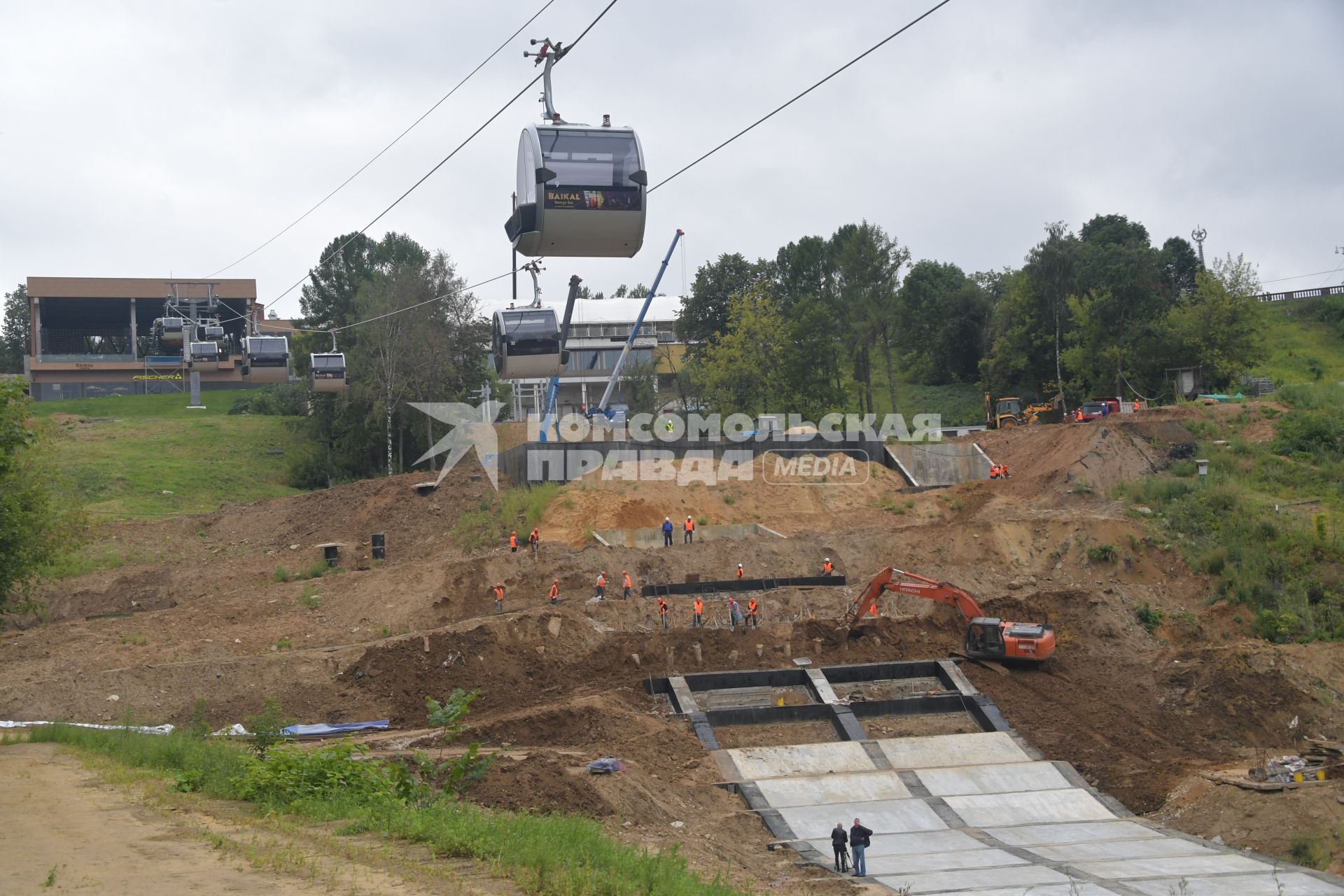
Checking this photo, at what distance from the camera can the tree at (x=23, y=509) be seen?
22.8 m

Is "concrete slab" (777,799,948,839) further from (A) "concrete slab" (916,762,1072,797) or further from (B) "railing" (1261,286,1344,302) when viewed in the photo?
(B) "railing" (1261,286,1344,302)

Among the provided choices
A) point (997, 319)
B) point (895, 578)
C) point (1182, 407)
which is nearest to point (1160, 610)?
point (895, 578)

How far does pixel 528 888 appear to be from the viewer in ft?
36.6

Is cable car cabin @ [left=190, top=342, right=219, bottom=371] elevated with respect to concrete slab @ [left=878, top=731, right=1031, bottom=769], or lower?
elevated

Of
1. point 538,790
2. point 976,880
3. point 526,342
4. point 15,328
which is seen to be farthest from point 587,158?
point 15,328

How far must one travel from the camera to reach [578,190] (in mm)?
15133

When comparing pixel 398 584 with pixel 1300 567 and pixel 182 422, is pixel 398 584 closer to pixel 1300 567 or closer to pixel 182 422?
pixel 1300 567

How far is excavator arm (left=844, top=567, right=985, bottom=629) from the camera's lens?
2970 centimetres

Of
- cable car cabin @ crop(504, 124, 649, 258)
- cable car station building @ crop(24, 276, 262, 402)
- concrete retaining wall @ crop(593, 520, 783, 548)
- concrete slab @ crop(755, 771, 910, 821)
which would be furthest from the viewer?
cable car station building @ crop(24, 276, 262, 402)

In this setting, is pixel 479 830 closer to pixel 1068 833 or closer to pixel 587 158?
pixel 587 158

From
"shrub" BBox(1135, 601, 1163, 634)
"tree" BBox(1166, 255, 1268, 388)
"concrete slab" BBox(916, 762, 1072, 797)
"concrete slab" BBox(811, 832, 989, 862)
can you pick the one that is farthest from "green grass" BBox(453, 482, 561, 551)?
"tree" BBox(1166, 255, 1268, 388)

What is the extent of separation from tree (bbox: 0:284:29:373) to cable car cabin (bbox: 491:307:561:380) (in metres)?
106

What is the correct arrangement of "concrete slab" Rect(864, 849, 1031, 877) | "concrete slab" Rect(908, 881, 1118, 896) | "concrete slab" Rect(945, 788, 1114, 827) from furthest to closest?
"concrete slab" Rect(945, 788, 1114, 827)
"concrete slab" Rect(864, 849, 1031, 877)
"concrete slab" Rect(908, 881, 1118, 896)

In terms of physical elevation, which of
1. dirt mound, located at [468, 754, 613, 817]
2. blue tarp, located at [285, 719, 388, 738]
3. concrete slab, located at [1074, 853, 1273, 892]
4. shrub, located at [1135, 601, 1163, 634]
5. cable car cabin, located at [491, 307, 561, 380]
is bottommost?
concrete slab, located at [1074, 853, 1273, 892]
